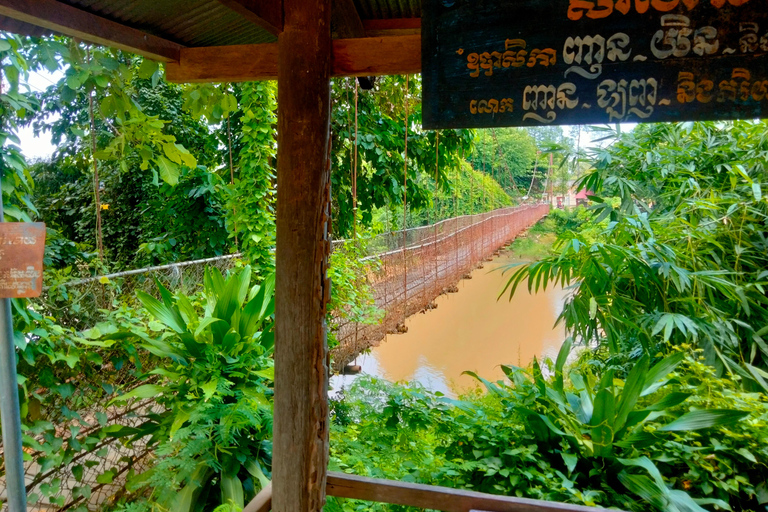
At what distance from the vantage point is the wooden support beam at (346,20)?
4.51ft

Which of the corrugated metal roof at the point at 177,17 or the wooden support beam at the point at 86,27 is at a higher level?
the corrugated metal roof at the point at 177,17

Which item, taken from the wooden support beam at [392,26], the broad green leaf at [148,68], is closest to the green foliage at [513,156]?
the wooden support beam at [392,26]

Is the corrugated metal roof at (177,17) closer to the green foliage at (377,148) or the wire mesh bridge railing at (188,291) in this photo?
the wire mesh bridge railing at (188,291)

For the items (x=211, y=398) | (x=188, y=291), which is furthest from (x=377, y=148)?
(x=211, y=398)

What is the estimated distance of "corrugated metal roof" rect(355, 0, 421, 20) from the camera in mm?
1450

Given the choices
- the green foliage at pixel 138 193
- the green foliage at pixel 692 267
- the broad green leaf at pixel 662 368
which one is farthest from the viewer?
the green foliage at pixel 138 193

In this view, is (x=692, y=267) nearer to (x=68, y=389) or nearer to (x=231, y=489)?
(x=231, y=489)

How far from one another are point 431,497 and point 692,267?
2161 millimetres

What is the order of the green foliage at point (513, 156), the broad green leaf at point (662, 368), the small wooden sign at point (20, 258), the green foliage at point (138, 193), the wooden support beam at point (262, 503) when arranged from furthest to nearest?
the green foliage at point (513, 156)
the green foliage at point (138, 193)
the broad green leaf at point (662, 368)
the wooden support beam at point (262, 503)
the small wooden sign at point (20, 258)

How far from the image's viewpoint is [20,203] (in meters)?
1.83

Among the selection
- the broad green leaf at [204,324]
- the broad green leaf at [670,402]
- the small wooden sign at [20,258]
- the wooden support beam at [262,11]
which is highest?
the wooden support beam at [262,11]

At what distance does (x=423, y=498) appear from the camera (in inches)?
51.0

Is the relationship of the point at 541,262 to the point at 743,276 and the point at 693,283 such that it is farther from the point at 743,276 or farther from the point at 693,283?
the point at 743,276

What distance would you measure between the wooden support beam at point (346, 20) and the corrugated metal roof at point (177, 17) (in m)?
0.28
